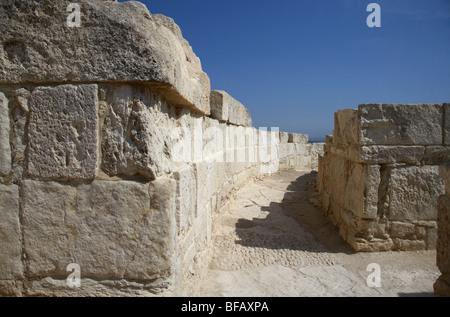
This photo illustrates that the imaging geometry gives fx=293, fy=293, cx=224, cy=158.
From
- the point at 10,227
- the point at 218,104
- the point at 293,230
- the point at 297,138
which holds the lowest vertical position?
the point at 293,230

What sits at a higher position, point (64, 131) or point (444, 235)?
point (64, 131)

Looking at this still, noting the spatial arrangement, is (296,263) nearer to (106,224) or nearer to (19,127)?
(106,224)

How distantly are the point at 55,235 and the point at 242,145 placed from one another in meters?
5.28

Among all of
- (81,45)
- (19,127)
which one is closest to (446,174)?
(81,45)

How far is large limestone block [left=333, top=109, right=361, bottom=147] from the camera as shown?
12.4ft

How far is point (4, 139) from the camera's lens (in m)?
1.78

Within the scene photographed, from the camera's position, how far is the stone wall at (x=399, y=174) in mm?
3623

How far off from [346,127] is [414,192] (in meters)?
1.19

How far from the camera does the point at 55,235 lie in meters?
1.77

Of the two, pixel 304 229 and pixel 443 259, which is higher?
pixel 443 259

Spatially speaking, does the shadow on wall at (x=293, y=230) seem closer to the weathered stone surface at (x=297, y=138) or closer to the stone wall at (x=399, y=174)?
the stone wall at (x=399, y=174)

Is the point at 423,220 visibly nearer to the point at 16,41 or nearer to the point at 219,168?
the point at 219,168

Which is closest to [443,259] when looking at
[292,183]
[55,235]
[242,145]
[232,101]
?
[55,235]

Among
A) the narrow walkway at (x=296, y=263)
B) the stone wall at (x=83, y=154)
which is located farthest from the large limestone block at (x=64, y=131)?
the narrow walkway at (x=296, y=263)
